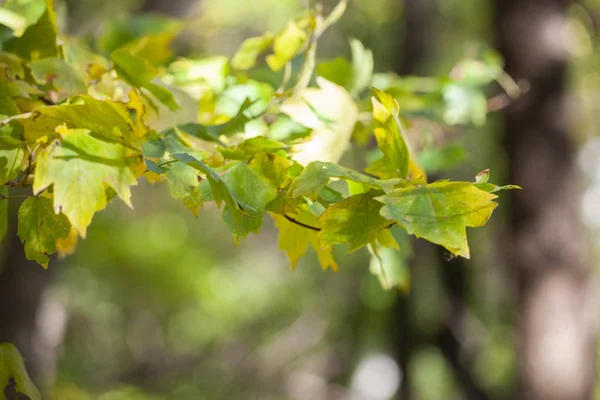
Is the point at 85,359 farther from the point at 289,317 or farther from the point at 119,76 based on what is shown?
the point at 119,76

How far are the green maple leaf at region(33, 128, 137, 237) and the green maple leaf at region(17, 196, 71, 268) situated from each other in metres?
0.06

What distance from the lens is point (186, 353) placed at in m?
8.45

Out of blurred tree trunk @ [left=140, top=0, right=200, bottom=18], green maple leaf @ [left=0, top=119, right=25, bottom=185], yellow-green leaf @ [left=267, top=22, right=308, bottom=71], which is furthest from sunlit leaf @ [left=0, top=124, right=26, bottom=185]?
blurred tree trunk @ [left=140, top=0, right=200, bottom=18]

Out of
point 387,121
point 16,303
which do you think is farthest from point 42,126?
point 16,303

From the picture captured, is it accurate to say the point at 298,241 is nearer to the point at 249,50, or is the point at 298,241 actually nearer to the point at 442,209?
the point at 442,209

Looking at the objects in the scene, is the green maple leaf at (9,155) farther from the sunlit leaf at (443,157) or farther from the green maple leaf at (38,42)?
the sunlit leaf at (443,157)

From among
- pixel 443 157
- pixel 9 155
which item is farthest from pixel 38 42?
pixel 443 157

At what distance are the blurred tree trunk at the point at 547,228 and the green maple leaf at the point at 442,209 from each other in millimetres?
2208

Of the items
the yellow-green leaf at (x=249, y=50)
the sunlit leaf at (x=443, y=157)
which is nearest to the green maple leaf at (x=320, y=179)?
A: the yellow-green leaf at (x=249, y=50)

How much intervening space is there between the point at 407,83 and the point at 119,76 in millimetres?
545

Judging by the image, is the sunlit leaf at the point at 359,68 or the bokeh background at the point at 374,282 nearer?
the sunlit leaf at the point at 359,68

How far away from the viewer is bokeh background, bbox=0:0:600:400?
2.50 m

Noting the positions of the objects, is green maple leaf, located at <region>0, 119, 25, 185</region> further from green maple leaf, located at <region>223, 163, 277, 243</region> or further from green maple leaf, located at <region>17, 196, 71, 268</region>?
green maple leaf, located at <region>223, 163, 277, 243</region>

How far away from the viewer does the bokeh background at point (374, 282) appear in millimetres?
2500
